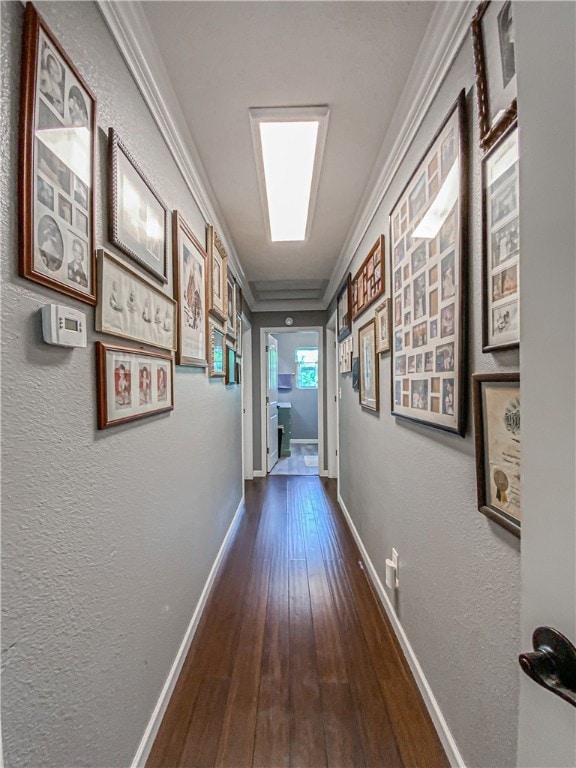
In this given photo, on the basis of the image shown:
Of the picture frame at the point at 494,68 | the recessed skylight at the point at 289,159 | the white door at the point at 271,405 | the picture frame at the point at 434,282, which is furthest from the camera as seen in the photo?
the white door at the point at 271,405

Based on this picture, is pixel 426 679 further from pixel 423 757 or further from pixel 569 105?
pixel 569 105

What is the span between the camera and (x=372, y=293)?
188 centimetres

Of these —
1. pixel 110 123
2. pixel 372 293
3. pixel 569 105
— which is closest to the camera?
pixel 569 105

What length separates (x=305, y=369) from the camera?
6727 millimetres

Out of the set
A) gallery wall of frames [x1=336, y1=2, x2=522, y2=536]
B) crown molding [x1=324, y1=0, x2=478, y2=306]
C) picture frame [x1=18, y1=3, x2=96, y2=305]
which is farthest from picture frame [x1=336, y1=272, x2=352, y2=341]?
picture frame [x1=18, y1=3, x2=96, y2=305]

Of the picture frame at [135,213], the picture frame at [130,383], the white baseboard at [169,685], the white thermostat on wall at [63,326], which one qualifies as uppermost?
the picture frame at [135,213]

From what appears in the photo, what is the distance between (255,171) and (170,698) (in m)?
2.49

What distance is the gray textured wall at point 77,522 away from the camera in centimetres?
55

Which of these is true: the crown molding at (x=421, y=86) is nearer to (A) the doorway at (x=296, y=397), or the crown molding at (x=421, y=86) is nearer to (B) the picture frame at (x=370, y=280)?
(B) the picture frame at (x=370, y=280)

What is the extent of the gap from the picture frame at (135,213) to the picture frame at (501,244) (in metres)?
1.03

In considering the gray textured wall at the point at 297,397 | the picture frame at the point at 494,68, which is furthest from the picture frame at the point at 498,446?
the gray textured wall at the point at 297,397

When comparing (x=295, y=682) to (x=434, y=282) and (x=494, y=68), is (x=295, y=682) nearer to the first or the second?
(x=434, y=282)

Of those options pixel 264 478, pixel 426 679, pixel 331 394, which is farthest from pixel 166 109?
pixel 264 478

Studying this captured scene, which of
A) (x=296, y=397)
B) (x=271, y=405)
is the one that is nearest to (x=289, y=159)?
(x=271, y=405)
